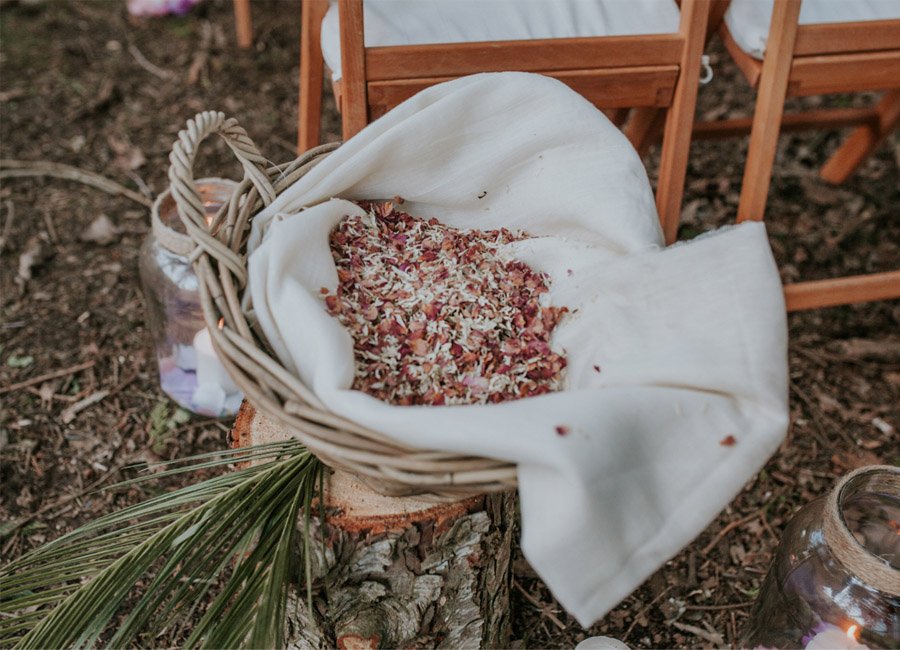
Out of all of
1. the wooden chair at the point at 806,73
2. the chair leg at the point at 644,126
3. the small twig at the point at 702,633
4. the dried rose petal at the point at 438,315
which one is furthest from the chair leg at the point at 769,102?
the small twig at the point at 702,633

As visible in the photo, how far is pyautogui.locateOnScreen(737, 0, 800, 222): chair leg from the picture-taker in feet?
4.41

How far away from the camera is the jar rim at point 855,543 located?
0.92 m

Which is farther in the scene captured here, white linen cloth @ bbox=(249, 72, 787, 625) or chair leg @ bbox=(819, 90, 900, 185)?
chair leg @ bbox=(819, 90, 900, 185)

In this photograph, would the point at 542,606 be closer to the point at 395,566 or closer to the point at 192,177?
the point at 395,566

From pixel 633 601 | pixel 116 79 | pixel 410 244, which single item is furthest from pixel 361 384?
pixel 116 79

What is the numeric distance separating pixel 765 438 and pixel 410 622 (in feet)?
1.55

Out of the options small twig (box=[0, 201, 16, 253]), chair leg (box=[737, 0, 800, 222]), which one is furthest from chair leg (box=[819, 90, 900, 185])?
small twig (box=[0, 201, 16, 253])

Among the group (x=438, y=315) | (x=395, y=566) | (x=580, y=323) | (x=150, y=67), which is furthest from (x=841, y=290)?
(x=150, y=67)

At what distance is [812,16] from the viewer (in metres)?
1.42

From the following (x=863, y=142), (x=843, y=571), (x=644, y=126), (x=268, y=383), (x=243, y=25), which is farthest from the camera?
(x=243, y=25)

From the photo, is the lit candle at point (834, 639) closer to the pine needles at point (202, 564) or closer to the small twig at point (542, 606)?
the small twig at point (542, 606)

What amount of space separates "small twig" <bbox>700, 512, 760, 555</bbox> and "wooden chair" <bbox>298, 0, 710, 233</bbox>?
55cm

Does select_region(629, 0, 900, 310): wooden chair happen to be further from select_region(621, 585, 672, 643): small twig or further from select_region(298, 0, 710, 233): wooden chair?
select_region(621, 585, 672, 643): small twig

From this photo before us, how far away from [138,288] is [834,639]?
1.51m
